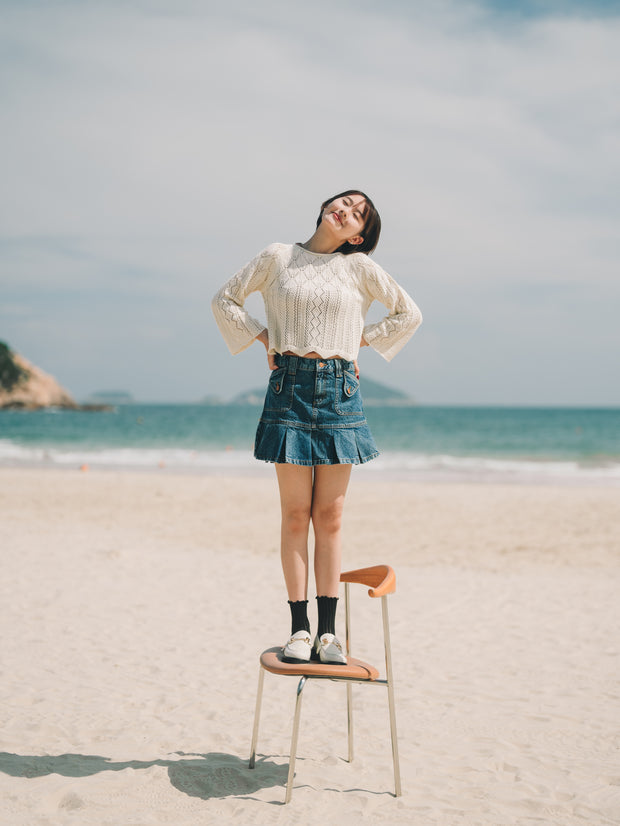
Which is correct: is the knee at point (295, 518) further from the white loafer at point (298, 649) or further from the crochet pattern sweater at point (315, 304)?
the crochet pattern sweater at point (315, 304)

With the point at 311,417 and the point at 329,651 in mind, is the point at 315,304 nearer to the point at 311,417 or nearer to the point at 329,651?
the point at 311,417

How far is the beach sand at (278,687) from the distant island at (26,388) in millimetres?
68137

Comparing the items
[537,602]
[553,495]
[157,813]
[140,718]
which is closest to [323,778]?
[157,813]

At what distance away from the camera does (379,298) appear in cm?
321

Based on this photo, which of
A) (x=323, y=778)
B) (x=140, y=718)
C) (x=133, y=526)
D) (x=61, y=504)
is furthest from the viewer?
(x=61, y=504)

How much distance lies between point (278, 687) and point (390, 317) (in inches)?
101

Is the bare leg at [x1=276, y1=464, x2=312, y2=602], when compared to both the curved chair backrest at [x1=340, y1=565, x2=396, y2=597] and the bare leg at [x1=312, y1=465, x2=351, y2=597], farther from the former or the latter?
the curved chair backrest at [x1=340, y1=565, x2=396, y2=597]

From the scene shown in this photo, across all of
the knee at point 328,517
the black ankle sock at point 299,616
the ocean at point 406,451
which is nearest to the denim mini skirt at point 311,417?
the knee at point 328,517

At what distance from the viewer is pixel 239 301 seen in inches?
127

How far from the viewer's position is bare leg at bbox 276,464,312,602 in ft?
10.1

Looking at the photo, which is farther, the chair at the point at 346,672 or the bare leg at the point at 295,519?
the bare leg at the point at 295,519

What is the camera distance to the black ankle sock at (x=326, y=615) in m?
3.07

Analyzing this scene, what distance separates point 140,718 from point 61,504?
29.8 ft

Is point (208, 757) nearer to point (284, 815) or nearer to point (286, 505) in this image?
point (284, 815)
